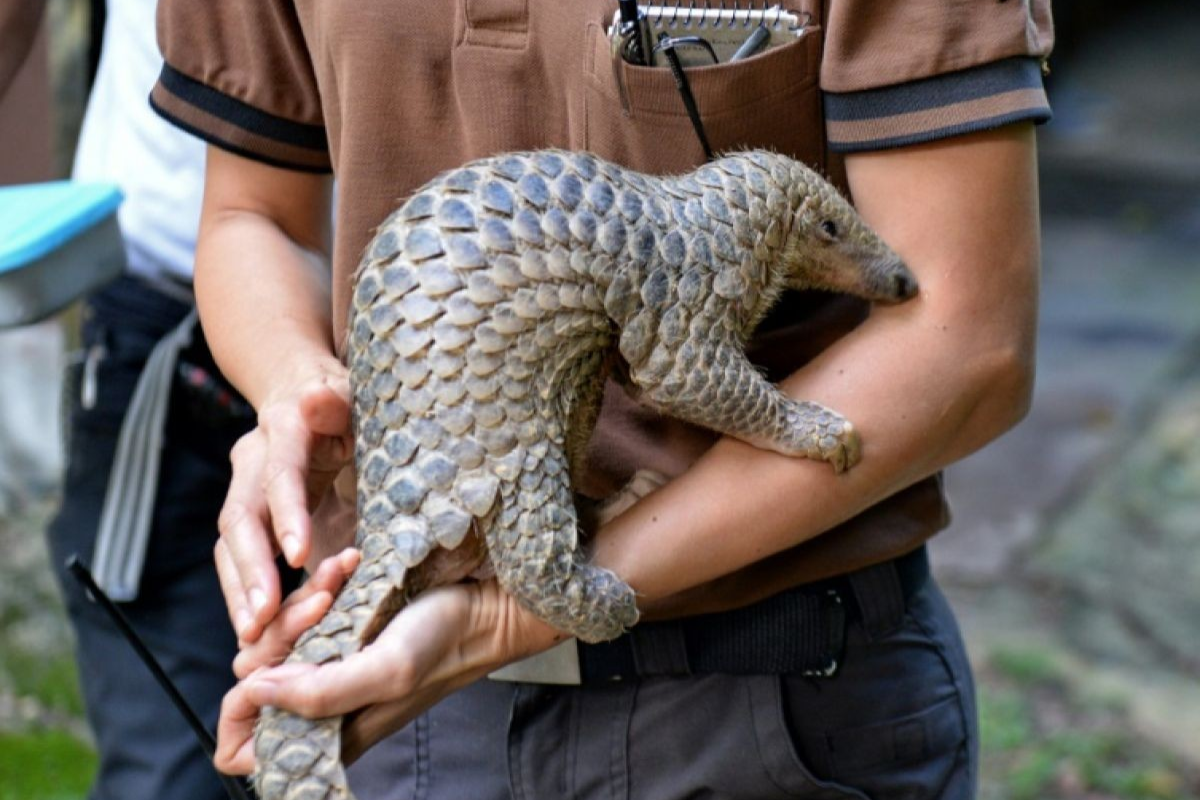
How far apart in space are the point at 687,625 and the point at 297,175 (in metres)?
0.58

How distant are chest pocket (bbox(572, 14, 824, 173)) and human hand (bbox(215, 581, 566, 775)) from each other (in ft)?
1.23

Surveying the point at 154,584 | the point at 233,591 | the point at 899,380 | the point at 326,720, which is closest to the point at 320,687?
the point at 326,720

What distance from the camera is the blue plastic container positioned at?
67.1 inches

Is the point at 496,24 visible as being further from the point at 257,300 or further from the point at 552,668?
the point at 552,668

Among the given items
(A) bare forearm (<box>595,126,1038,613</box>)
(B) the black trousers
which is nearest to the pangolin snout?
(A) bare forearm (<box>595,126,1038,613</box>)

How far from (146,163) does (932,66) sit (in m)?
1.38

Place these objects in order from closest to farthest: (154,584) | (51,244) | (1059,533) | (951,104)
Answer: (951,104) → (51,244) → (154,584) → (1059,533)

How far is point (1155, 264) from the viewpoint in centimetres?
587

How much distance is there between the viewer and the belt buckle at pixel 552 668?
1338mm

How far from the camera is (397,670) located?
1.02 metres

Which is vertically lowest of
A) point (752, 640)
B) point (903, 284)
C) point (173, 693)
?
point (752, 640)

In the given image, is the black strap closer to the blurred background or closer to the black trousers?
the black trousers

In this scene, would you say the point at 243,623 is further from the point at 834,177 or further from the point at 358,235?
the point at 834,177

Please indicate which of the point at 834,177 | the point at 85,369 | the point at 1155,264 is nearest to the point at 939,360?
the point at 834,177
